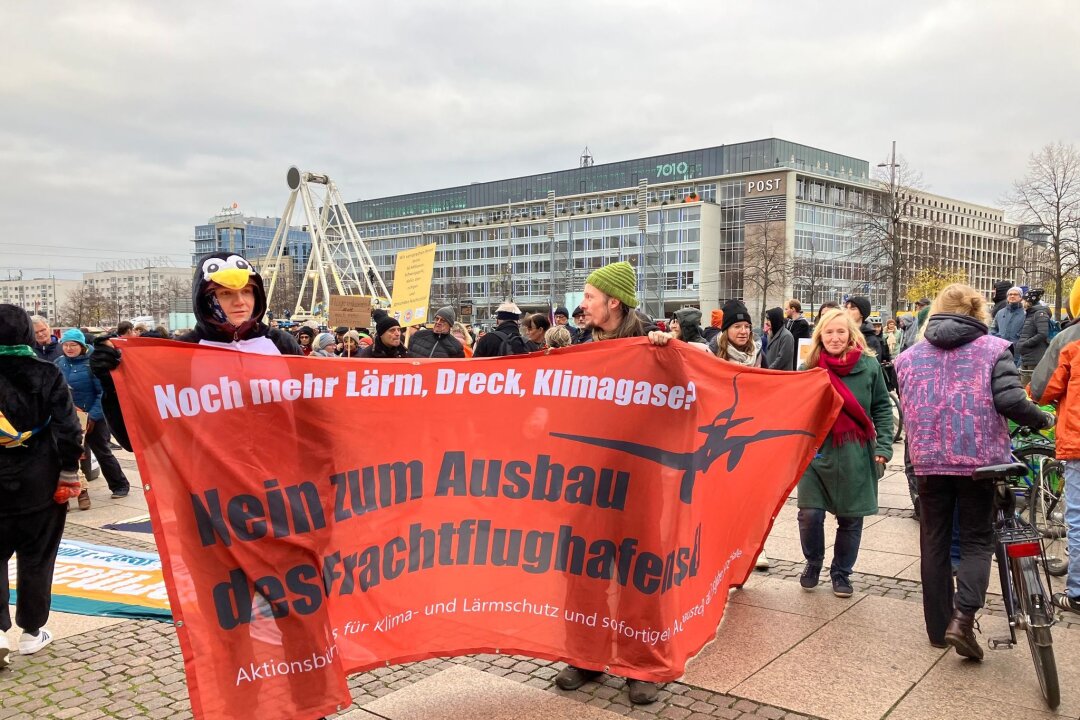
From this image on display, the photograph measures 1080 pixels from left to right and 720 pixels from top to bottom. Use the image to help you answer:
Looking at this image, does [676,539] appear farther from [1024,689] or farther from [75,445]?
[75,445]

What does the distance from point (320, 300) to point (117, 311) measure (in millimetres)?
31500

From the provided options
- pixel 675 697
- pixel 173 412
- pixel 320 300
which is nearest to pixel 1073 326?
pixel 675 697

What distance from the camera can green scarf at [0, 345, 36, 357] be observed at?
4.78m

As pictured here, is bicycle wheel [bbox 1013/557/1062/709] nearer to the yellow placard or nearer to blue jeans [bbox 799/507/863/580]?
blue jeans [bbox 799/507/863/580]

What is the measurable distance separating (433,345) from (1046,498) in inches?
247

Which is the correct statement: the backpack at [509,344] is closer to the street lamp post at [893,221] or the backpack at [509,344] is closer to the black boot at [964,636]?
the black boot at [964,636]

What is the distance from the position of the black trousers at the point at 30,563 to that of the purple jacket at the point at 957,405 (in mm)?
5059

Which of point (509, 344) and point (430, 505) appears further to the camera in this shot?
point (509, 344)

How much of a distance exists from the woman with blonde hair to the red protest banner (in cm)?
119

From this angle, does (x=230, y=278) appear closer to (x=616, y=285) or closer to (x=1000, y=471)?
(x=616, y=285)

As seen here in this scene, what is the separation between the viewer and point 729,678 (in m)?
4.37

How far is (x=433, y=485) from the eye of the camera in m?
3.97

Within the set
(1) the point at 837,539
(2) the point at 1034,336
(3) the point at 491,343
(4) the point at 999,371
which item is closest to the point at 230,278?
(4) the point at 999,371

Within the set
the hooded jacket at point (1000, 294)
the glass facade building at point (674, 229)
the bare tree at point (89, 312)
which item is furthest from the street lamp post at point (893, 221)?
the bare tree at point (89, 312)
